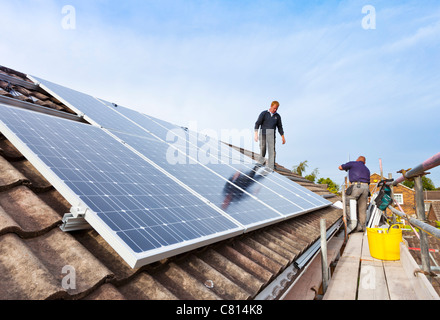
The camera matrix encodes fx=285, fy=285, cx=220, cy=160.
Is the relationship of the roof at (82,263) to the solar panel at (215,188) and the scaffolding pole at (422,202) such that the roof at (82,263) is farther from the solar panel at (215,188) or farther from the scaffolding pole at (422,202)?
the scaffolding pole at (422,202)

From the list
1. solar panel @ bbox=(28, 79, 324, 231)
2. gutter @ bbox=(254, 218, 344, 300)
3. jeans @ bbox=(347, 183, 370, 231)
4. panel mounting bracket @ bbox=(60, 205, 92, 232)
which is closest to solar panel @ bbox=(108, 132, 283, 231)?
solar panel @ bbox=(28, 79, 324, 231)

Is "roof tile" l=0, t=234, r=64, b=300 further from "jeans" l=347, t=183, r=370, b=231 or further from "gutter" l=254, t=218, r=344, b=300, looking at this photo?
"jeans" l=347, t=183, r=370, b=231

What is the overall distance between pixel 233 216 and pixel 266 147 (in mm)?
6513

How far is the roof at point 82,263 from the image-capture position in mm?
1729

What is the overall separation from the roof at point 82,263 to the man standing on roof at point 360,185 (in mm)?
6175

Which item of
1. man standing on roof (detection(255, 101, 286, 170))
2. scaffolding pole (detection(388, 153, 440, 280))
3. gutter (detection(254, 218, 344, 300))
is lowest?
gutter (detection(254, 218, 344, 300))

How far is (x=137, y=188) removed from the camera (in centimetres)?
287

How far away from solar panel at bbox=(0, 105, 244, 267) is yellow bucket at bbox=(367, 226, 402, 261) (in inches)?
122

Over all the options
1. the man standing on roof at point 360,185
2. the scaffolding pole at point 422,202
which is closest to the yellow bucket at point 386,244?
the scaffolding pole at point 422,202

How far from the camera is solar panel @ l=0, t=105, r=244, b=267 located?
204 cm

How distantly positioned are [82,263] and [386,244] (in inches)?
187

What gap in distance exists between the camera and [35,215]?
7.59ft

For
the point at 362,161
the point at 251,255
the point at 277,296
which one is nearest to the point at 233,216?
the point at 251,255

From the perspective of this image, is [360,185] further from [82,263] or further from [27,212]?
[27,212]
